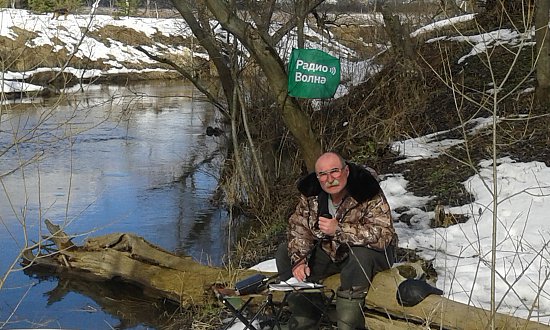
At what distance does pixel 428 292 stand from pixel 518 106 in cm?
582

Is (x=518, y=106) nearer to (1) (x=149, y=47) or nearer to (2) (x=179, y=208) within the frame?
(2) (x=179, y=208)

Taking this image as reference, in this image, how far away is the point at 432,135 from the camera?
10.1 m

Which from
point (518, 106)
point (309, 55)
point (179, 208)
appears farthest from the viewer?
point (179, 208)

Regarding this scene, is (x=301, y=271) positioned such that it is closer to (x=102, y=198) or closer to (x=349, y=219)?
(x=349, y=219)

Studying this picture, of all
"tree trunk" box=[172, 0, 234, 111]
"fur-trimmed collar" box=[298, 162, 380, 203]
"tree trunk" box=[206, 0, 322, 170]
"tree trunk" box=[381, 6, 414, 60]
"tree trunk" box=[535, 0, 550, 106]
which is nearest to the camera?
"fur-trimmed collar" box=[298, 162, 380, 203]

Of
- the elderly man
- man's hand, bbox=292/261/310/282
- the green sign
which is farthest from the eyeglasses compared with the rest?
the green sign

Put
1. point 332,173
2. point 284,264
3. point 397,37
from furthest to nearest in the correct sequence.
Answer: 1. point 397,37
2. point 284,264
3. point 332,173

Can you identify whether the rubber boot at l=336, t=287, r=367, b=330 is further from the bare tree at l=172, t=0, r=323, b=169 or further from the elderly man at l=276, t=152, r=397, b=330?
the bare tree at l=172, t=0, r=323, b=169

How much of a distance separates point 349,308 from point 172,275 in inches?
105

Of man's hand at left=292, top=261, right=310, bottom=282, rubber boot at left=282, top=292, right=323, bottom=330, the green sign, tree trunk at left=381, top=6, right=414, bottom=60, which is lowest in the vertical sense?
rubber boot at left=282, top=292, right=323, bottom=330

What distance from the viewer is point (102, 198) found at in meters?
10.9

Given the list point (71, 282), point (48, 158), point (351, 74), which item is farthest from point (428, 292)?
point (48, 158)

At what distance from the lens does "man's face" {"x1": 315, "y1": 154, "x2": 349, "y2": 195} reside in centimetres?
455

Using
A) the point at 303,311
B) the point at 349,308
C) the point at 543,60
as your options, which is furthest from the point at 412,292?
the point at 543,60
